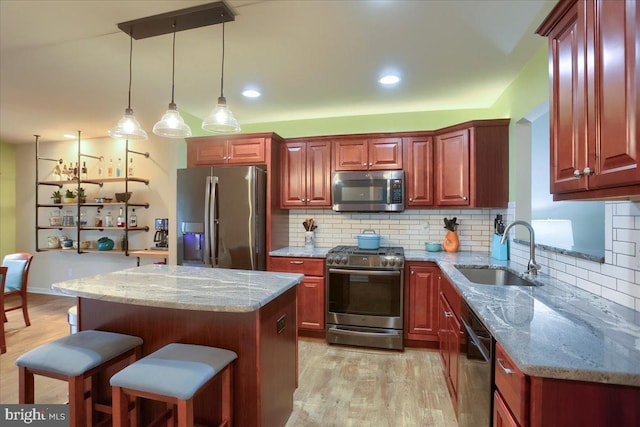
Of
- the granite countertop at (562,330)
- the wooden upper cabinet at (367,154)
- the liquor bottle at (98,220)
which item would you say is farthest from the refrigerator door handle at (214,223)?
the liquor bottle at (98,220)

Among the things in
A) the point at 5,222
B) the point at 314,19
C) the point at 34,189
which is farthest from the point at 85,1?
the point at 5,222

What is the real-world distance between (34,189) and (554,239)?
7.40m

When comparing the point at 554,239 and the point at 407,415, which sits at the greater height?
the point at 554,239

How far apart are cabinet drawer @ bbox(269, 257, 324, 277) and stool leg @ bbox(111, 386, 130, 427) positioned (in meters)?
2.03

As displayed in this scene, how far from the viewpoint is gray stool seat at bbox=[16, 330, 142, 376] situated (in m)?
1.46

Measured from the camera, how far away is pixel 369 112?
374 cm

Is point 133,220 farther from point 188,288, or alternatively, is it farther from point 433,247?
point 433,247

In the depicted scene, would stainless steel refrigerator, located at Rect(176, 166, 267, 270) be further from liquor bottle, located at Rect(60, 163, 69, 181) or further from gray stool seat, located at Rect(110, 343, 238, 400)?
liquor bottle, located at Rect(60, 163, 69, 181)

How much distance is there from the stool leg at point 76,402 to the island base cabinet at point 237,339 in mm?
343

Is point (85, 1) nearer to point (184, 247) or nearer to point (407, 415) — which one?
point (184, 247)

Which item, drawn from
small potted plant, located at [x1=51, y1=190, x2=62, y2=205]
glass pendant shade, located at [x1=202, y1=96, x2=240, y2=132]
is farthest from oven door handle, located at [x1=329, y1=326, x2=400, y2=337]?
small potted plant, located at [x1=51, y1=190, x2=62, y2=205]

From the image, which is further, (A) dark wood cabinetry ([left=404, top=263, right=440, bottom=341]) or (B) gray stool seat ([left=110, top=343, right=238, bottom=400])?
(A) dark wood cabinetry ([left=404, top=263, right=440, bottom=341])

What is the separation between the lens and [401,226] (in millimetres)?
3684

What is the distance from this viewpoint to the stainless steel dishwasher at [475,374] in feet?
4.13
